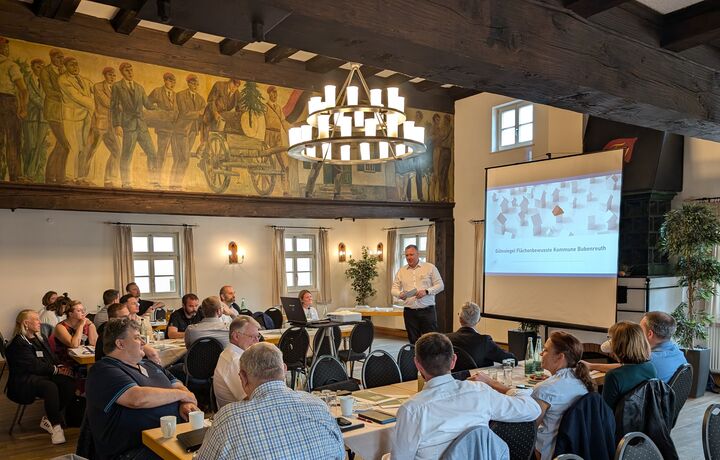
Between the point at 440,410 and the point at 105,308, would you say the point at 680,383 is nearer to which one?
the point at 440,410

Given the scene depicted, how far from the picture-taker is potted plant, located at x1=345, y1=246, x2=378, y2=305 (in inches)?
576

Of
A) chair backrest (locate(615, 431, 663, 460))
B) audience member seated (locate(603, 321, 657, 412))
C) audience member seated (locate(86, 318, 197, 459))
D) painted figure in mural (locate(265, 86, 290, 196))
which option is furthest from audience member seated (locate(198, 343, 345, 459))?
painted figure in mural (locate(265, 86, 290, 196))

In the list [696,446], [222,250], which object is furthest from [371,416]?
[222,250]

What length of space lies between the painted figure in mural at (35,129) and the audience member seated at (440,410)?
7.21 m

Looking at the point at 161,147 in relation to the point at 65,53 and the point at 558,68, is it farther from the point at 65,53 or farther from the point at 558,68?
the point at 558,68

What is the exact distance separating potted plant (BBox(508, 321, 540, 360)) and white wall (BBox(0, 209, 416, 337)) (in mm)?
5614

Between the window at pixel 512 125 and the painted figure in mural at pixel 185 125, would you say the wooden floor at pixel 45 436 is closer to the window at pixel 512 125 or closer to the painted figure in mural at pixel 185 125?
the painted figure in mural at pixel 185 125

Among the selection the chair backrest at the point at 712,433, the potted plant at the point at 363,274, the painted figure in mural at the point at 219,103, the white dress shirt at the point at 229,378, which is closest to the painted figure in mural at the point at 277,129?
the painted figure in mural at the point at 219,103

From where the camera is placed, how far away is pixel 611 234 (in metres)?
7.21

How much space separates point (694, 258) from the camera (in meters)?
7.53

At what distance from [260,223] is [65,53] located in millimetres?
6522

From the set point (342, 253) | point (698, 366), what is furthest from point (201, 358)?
point (342, 253)

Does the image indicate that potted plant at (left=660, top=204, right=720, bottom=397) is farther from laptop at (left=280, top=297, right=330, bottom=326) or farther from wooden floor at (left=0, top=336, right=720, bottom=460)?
laptop at (left=280, top=297, right=330, bottom=326)

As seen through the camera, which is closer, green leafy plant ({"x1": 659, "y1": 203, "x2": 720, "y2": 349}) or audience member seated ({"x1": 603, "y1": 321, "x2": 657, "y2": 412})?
audience member seated ({"x1": 603, "y1": 321, "x2": 657, "y2": 412})
